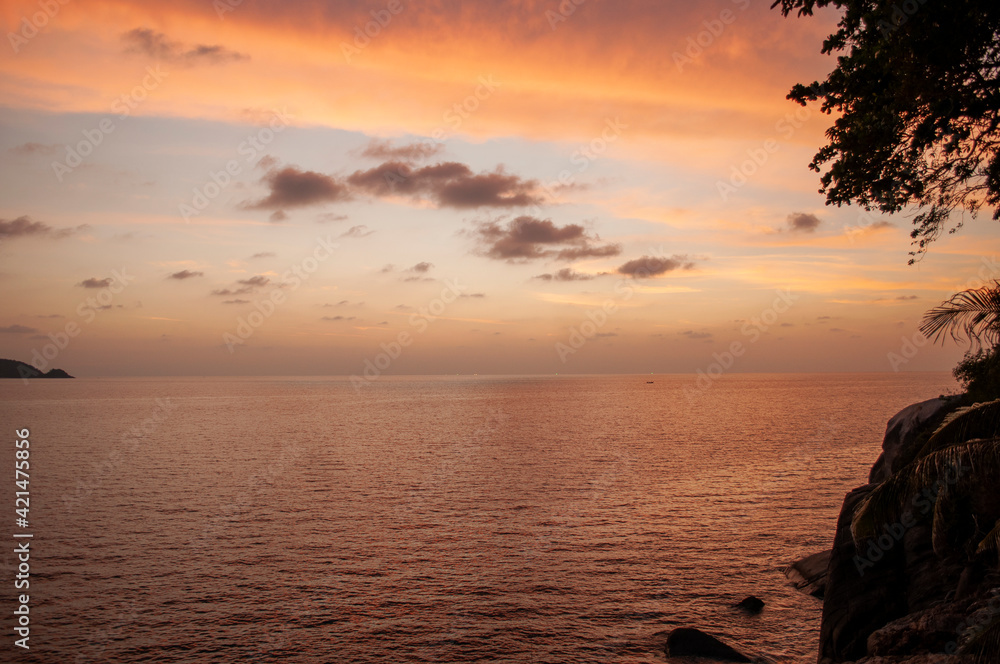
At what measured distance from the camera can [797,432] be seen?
339 ft

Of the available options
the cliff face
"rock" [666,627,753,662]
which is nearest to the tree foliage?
the cliff face

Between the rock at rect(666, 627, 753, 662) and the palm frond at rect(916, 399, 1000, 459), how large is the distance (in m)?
14.0

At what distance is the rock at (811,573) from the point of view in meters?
30.7

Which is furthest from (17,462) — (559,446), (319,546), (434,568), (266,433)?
(559,446)

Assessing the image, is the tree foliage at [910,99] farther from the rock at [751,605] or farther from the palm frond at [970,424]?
the rock at [751,605]

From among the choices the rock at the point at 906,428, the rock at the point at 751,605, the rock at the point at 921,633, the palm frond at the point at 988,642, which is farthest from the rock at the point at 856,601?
the palm frond at the point at 988,642

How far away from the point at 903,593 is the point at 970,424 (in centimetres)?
1175

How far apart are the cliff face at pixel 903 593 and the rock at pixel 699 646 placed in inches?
136

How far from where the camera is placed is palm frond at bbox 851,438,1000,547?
1313 cm

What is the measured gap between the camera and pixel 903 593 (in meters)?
22.0

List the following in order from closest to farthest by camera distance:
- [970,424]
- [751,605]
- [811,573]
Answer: [970,424]
[751,605]
[811,573]

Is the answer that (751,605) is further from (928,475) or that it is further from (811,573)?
(928,475)

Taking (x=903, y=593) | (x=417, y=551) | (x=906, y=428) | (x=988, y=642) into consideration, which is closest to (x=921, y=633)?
(x=903, y=593)

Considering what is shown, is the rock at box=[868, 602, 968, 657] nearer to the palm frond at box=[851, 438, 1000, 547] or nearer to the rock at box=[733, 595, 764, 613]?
the palm frond at box=[851, 438, 1000, 547]
